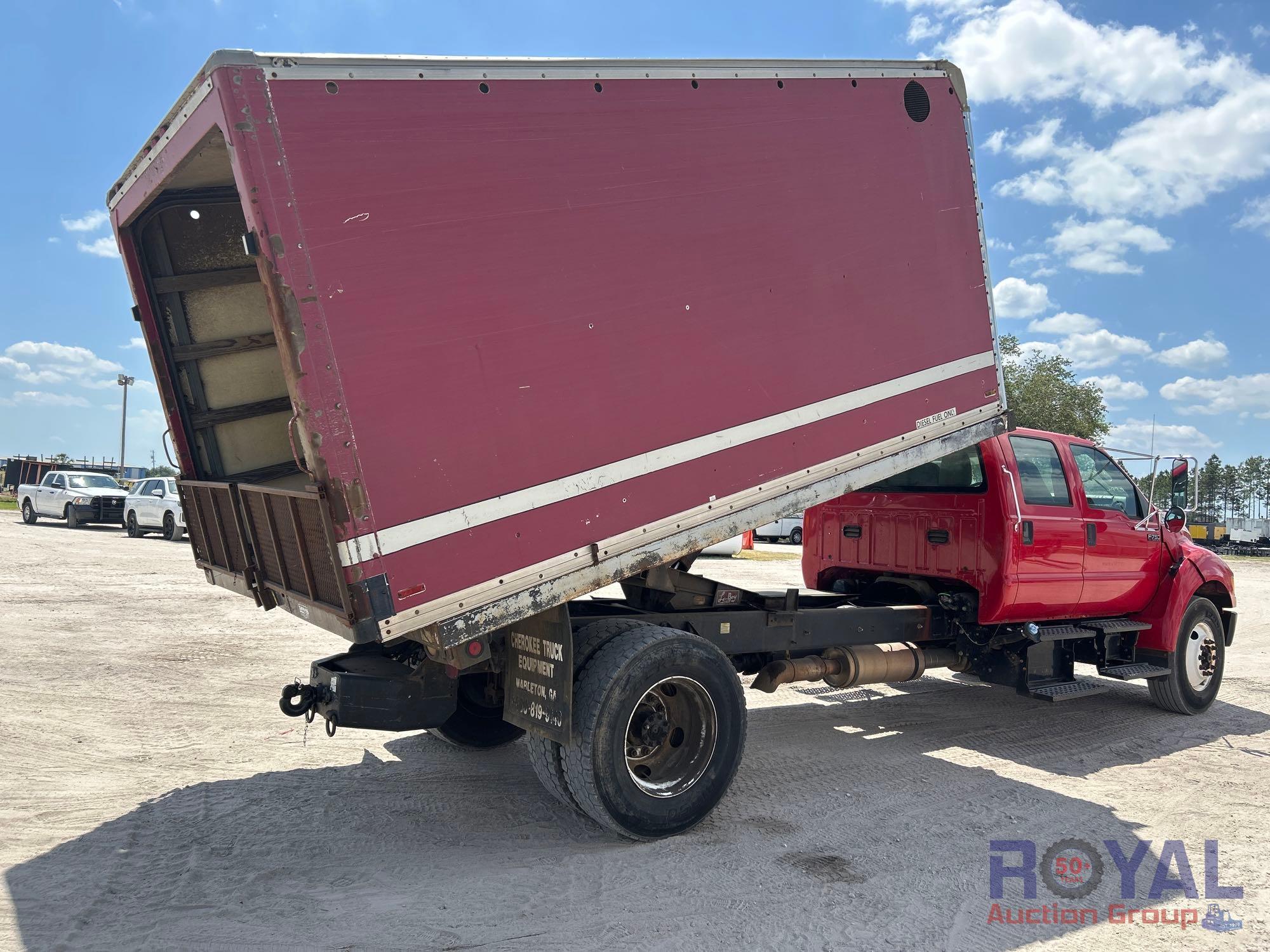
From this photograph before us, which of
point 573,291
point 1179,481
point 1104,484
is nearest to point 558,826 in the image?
point 573,291

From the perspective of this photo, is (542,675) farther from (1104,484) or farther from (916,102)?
(1104,484)

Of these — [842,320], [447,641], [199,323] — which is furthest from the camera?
[199,323]

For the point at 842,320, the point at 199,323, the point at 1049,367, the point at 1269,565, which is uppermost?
the point at 199,323

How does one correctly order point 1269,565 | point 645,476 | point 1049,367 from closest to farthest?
point 645,476 → point 1269,565 → point 1049,367

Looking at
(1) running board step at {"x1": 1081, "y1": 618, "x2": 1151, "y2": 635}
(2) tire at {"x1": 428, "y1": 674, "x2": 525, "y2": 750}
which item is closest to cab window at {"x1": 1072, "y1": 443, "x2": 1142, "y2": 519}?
(1) running board step at {"x1": 1081, "y1": 618, "x2": 1151, "y2": 635}

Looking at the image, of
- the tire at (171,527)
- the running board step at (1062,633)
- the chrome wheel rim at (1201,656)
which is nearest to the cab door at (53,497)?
the tire at (171,527)

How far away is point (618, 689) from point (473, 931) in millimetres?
1235

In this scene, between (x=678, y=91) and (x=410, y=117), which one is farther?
(x=678, y=91)

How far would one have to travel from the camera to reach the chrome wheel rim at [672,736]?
4672 mm

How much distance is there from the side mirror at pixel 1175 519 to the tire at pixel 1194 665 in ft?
2.30

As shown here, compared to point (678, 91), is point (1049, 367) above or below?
below

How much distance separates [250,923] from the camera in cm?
359

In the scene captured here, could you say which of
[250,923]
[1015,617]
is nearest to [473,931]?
[250,923]

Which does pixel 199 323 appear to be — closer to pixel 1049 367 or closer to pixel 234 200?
pixel 234 200
